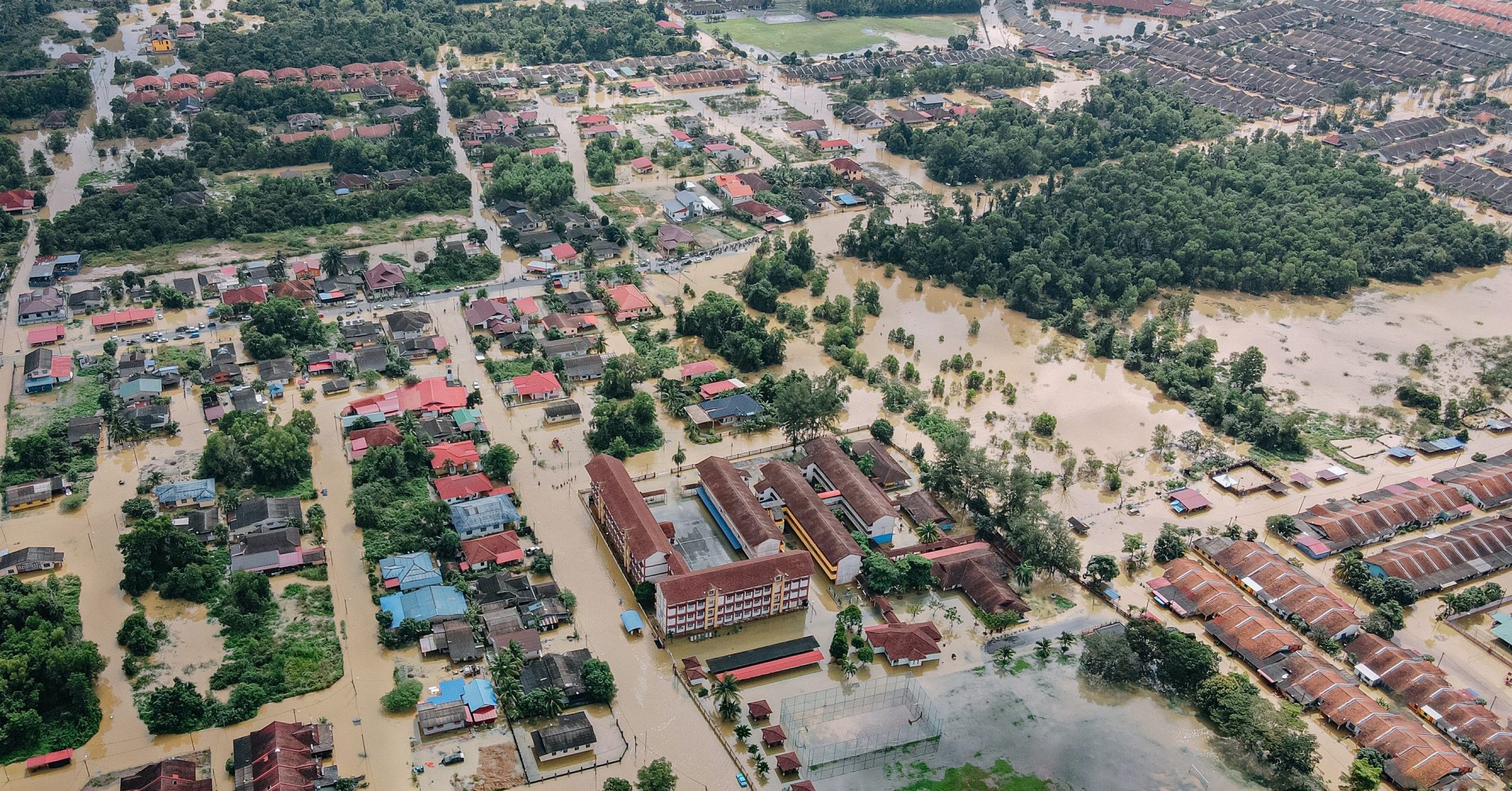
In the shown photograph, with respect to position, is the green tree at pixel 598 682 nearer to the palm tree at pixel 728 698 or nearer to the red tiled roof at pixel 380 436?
the palm tree at pixel 728 698

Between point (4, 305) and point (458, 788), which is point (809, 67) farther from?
point (458, 788)

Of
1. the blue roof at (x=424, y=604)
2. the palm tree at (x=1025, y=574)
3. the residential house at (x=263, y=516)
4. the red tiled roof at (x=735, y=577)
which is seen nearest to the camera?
the red tiled roof at (x=735, y=577)

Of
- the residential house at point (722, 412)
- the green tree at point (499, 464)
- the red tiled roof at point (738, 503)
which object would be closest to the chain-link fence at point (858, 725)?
the red tiled roof at point (738, 503)

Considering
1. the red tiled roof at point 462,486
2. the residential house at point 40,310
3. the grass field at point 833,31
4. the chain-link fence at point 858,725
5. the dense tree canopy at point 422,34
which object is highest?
the dense tree canopy at point 422,34

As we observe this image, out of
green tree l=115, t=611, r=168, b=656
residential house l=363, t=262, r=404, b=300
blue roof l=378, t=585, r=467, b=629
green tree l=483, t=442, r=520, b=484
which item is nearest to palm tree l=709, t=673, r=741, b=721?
blue roof l=378, t=585, r=467, b=629

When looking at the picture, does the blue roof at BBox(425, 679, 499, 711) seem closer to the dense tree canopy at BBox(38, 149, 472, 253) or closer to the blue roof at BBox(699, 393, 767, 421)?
the blue roof at BBox(699, 393, 767, 421)

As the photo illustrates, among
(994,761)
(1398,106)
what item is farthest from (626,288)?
(1398,106)

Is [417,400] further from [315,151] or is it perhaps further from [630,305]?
[315,151]
